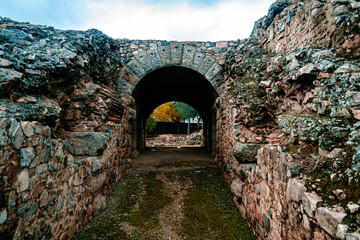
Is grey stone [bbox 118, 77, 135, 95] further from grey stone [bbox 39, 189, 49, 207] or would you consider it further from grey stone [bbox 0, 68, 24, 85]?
grey stone [bbox 39, 189, 49, 207]

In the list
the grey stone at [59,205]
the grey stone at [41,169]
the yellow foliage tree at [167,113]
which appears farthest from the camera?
the yellow foliage tree at [167,113]

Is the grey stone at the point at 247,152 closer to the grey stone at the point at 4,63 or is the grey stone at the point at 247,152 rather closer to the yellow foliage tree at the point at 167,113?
the grey stone at the point at 4,63

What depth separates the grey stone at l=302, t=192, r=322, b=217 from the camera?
→ 1.20 metres

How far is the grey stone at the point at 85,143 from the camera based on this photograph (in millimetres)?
2691

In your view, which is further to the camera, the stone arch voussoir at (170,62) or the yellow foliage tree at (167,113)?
the yellow foliage tree at (167,113)

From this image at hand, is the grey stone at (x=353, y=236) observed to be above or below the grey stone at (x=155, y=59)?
below

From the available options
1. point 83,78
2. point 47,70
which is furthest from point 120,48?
point 47,70

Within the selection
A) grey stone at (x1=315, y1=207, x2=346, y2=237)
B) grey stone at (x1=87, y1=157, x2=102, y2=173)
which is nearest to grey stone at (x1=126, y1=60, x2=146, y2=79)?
grey stone at (x1=87, y1=157, x2=102, y2=173)

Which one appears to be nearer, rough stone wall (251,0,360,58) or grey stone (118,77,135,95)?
rough stone wall (251,0,360,58)

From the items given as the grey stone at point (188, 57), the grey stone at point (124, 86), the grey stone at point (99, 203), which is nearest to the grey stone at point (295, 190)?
the grey stone at point (99, 203)

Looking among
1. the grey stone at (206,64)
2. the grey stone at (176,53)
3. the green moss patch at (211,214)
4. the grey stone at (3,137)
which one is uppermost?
the grey stone at (176,53)

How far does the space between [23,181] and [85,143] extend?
118 cm

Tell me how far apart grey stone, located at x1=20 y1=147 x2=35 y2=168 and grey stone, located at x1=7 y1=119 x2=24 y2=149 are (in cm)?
8

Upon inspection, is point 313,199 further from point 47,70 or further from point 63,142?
point 47,70
